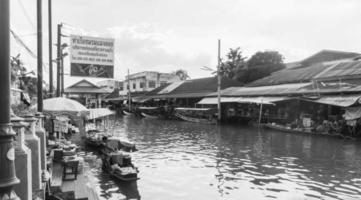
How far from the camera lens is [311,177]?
10312 millimetres

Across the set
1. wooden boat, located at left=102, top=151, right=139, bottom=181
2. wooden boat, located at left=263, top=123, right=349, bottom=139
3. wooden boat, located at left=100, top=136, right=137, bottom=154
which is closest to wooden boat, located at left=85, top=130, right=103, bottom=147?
wooden boat, located at left=100, top=136, right=137, bottom=154

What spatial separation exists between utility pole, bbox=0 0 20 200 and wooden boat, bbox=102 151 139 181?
286 inches

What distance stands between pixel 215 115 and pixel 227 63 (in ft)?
68.9

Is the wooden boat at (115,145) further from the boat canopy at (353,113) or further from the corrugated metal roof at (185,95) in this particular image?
the corrugated metal roof at (185,95)

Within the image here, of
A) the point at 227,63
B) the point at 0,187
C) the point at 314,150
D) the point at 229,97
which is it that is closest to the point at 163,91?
the point at 227,63

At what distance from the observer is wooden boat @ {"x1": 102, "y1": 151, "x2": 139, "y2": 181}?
9.62 m

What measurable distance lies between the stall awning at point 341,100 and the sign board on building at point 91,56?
1521 cm

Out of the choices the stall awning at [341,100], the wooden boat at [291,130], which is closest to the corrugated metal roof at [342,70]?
the stall awning at [341,100]

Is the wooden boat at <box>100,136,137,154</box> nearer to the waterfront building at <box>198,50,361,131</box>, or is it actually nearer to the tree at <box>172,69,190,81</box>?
the waterfront building at <box>198,50,361,131</box>

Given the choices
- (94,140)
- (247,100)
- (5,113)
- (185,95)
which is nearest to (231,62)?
(185,95)

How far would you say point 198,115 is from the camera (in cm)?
3256

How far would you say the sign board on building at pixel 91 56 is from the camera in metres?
10.2

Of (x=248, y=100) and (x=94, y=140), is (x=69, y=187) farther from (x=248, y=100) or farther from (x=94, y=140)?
(x=248, y=100)

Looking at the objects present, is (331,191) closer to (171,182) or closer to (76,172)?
(171,182)
